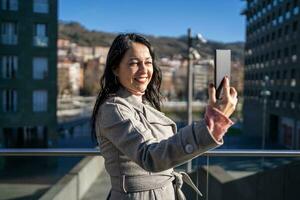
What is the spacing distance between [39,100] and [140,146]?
22.2 meters

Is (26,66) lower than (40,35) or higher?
lower

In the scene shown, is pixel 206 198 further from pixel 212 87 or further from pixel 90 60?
pixel 90 60

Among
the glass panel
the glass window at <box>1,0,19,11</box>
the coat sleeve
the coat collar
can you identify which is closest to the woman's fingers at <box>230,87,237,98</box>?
Result: the coat sleeve

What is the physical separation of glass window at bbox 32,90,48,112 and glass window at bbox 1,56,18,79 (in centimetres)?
162

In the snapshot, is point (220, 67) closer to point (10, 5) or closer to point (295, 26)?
point (10, 5)

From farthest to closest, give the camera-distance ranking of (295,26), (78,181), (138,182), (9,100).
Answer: (295,26), (9,100), (78,181), (138,182)

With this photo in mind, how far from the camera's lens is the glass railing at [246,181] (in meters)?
3.71

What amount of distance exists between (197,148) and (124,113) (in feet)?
1.26

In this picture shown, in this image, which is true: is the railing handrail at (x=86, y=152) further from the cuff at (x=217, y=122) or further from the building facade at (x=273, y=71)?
the building facade at (x=273, y=71)

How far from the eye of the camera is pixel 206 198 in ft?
12.1

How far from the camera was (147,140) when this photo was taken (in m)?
1.52

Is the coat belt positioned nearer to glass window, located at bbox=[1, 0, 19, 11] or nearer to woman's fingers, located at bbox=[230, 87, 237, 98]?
woman's fingers, located at bbox=[230, 87, 237, 98]

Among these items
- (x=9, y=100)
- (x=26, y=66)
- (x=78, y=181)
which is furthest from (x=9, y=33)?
(x=78, y=181)

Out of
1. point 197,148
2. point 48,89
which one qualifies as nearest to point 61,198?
point 197,148
